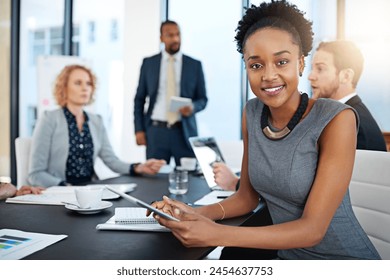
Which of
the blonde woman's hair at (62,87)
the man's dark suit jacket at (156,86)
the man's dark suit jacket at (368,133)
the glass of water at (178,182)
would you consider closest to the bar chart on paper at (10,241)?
the glass of water at (178,182)

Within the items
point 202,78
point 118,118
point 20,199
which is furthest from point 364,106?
point 118,118

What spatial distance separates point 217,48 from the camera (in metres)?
2.41

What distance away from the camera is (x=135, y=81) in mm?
4855

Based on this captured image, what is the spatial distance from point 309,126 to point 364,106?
713 millimetres

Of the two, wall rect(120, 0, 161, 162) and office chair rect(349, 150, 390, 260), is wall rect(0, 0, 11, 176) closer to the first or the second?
wall rect(120, 0, 161, 162)

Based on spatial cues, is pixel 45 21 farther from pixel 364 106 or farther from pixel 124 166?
pixel 364 106

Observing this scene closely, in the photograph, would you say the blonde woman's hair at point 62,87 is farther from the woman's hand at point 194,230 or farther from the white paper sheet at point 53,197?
the woman's hand at point 194,230

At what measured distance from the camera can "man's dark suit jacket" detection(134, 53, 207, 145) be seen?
11.3 ft

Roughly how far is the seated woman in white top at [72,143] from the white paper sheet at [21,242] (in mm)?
942

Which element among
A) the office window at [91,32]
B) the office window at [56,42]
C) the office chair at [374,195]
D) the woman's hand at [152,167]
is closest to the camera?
the office chair at [374,195]

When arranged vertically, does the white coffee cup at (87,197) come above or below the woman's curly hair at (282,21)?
below

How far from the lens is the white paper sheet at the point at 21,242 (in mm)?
896

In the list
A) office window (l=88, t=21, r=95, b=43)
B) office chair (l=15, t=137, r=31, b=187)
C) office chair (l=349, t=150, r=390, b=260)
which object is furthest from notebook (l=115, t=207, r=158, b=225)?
office window (l=88, t=21, r=95, b=43)
